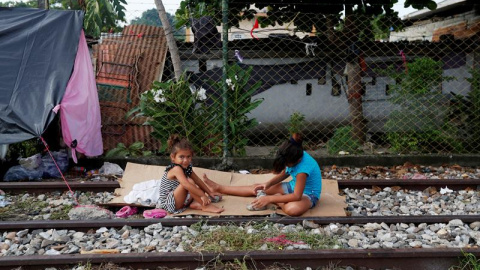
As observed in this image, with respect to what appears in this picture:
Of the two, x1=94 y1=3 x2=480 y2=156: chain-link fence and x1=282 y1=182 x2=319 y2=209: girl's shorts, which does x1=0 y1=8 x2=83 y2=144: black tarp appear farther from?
x1=282 y1=182 x2=319 y2=209: girl's shorts

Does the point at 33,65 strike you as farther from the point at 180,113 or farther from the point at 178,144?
the point at 178,144

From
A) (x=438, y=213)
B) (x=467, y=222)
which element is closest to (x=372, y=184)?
(x=438, y=213)

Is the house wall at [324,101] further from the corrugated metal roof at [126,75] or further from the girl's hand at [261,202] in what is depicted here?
the girl's hand at [261,202]

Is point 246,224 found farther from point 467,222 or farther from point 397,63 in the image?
point 397,63

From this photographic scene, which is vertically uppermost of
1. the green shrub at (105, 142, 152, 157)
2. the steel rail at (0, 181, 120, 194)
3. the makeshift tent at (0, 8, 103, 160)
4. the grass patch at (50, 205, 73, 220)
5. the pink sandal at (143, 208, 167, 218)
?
the makeshift tent at (0, 8, 103, 160)

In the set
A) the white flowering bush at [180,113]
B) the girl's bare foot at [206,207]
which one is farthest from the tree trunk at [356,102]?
the girl's bare foot at [206,207]

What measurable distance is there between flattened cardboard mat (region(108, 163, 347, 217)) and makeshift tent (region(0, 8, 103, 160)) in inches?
43.1

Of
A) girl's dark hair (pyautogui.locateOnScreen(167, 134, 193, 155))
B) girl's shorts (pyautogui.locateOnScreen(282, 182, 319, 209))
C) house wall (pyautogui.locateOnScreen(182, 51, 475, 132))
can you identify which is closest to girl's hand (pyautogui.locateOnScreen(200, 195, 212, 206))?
girl's dark hair (pyautogui.locateOnScreen(167, 134, 193, 155))

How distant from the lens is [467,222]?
5.25 m

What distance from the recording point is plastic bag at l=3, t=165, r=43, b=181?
288 inches

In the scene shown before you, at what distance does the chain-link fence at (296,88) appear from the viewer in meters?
7.96

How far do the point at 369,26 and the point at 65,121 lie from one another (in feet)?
20.0

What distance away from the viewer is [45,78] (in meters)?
7.17

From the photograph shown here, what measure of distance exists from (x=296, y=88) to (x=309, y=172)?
6.20 meters
